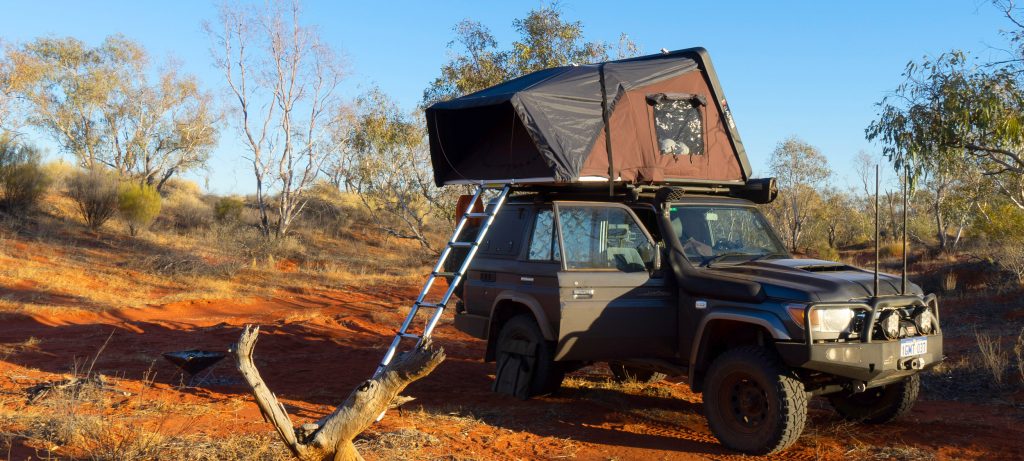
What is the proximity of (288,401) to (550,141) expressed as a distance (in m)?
3.48

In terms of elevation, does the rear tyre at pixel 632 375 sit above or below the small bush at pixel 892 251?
below

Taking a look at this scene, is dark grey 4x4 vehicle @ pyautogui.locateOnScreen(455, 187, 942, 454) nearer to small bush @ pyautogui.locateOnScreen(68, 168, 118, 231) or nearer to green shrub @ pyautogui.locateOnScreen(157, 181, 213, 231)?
small bush @ pyautogui.locateOnScreen(68, 168, 118, 231)

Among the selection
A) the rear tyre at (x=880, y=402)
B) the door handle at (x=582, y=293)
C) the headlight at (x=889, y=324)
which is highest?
the door handle at (x=582, y=293)

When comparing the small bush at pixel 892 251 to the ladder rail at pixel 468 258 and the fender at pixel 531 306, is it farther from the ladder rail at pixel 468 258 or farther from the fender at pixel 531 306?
the ladder rail at pixel 468 258

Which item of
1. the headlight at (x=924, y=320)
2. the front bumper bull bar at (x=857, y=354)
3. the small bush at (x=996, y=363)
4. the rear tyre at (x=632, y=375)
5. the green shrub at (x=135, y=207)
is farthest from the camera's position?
the green shrub at (x=135, y=207)

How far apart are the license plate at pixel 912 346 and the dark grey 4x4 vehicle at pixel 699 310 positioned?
0.5 inches

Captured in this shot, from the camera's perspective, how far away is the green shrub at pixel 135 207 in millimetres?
27906

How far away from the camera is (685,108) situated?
8125 millimetres

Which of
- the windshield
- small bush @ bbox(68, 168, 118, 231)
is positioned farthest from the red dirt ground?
small bush @ bbox(68, 168, 118, 231)

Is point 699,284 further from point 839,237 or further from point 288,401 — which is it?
point 839,237

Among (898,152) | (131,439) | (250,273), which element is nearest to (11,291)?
(250,273)

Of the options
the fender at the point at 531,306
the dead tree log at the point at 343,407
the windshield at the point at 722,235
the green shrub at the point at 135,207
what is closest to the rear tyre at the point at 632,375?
the fender at the point at 531,306

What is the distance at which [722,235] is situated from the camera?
24.2 feet

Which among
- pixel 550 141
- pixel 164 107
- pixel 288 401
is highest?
pixel 164 107
